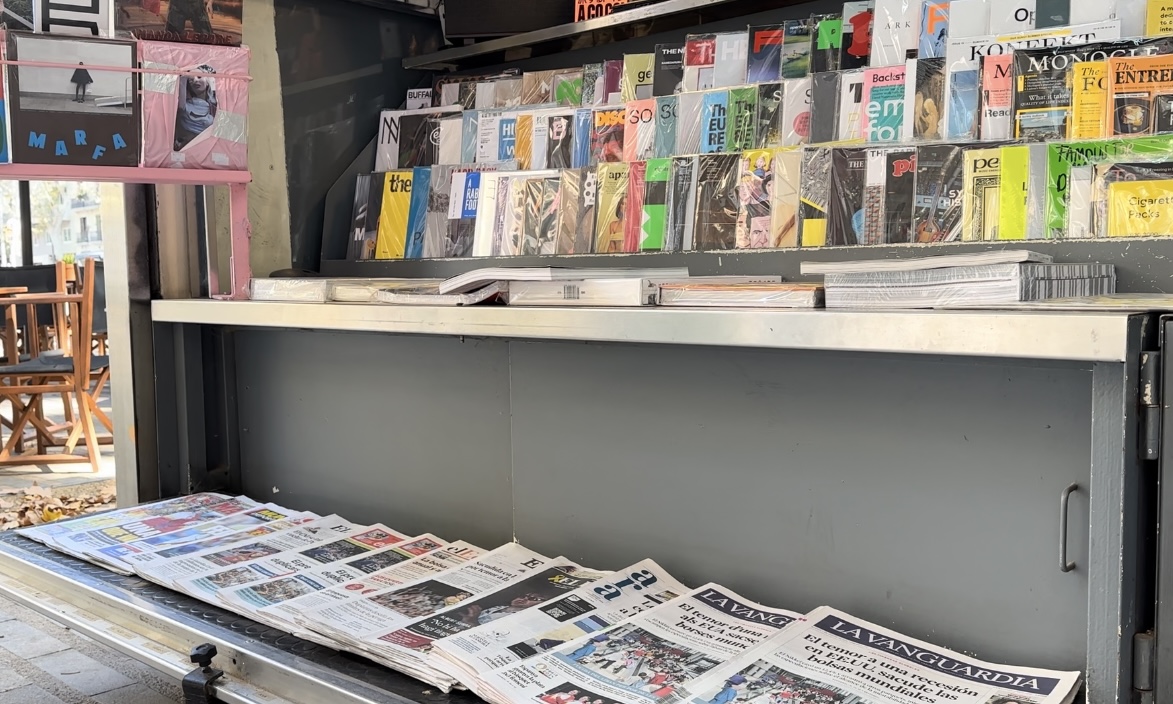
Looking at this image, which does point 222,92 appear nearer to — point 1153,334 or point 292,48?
point 292,48

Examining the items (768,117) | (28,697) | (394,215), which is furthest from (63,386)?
(768,117)

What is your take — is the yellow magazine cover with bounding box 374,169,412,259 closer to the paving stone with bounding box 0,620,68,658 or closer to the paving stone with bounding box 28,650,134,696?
the paving stone with bounding box 28,650,134,696

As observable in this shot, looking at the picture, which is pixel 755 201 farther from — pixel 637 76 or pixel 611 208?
pixel 637 76

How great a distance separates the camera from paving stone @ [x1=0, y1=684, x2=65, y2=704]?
2.22 metres

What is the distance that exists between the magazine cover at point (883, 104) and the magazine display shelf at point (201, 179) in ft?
4.29

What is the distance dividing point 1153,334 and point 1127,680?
0.37 m

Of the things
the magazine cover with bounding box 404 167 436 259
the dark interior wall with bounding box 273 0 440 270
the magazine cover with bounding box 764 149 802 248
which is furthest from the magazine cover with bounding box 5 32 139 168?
→ the magazine cover with bounding box 764 149 802 248

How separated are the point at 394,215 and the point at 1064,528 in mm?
1751

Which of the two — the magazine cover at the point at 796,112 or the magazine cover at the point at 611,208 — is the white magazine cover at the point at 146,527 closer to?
the magazine cover at the point at 611,208

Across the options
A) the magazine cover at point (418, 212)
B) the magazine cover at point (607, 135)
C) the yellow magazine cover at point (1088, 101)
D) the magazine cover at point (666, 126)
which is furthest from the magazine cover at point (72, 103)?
the yellow magazine cover at point (1088, 101)

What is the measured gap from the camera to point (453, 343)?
188 cm

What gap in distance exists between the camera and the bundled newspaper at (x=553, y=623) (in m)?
1.28

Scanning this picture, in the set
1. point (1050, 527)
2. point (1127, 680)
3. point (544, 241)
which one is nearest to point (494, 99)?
point (544, 241)

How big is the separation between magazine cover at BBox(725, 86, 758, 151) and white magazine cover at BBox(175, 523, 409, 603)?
1018mm
